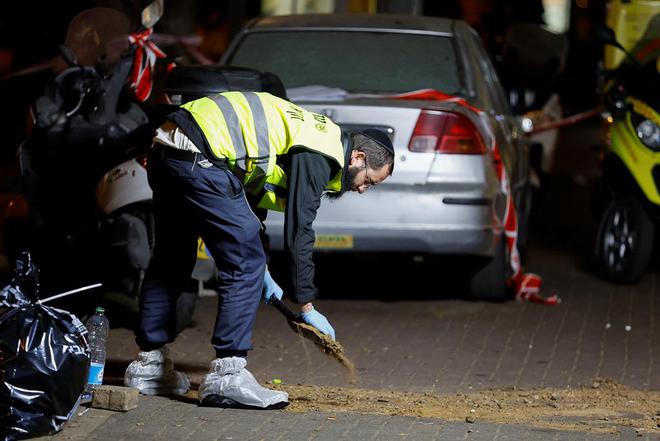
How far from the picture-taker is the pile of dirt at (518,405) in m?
6.08

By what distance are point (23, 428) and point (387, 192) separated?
3.69 meters

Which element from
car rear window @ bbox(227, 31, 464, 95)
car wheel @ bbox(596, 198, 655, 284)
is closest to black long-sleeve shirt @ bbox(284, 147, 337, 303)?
car rear window @ bbox(227, 31, 464, 95)

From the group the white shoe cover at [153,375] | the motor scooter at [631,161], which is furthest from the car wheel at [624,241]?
the white shoe cover at [153,375]

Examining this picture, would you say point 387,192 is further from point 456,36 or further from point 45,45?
point 45,45

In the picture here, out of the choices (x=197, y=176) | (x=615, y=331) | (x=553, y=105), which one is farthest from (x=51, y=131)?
(x=553, y=105)

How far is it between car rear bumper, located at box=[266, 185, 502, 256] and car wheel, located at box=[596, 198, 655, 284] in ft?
5.88

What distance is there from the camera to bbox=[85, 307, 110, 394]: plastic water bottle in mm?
6230

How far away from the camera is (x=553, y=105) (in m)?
13.1

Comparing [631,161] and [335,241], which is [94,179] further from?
[631,161]

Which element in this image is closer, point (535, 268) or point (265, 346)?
point (265, 346)

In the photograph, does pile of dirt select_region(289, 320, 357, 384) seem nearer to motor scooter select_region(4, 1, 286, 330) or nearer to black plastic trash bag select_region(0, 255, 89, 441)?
black plastic trash bag select_region(0, 255, 89, 441)

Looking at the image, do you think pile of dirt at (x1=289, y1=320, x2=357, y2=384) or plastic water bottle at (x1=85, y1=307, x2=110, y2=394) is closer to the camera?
pile of dirt at (x1=289, y1=320, x2=357, y2=384)

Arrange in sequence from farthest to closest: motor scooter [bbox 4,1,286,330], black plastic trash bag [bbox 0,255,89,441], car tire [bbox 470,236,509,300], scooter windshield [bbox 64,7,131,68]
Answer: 1. car tire [bbox 470,236,509,300]
2. scooter windshield [bbox 64,7,131,68]
3. motor scooter [bbox 4,1,286,330]
4. black plastic trash bag [bbox 0,255,89,441]

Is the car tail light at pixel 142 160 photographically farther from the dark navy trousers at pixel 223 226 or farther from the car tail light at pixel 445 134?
the car tail light at pixel 445 134
